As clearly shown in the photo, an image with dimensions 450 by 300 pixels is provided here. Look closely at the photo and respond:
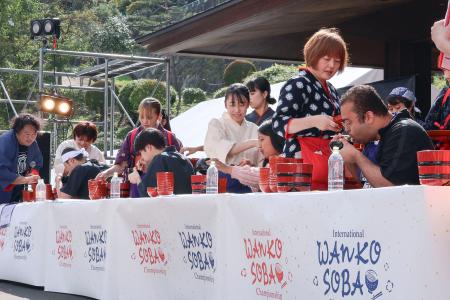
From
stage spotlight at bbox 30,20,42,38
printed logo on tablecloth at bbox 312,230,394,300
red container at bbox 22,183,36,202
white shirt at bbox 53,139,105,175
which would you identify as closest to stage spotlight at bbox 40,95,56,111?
stage spotlight at bbox 30,20,42,38

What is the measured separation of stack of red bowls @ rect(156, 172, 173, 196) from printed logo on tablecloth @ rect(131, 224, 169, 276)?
10.1 inches

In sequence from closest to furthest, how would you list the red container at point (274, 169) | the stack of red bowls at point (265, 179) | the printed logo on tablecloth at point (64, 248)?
the red container at point (274, 169)
the stack of red bowls at point (265, 179)
the printed logo on tablecloth at point (64, 248)

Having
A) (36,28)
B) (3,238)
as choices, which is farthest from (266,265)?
(36,28)

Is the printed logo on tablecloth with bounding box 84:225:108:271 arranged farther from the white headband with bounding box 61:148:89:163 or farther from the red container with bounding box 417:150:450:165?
the red container with bounding box 417:150:450:165

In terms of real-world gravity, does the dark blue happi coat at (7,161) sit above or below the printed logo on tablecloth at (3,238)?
above

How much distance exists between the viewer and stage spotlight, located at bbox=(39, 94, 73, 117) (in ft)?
46.5

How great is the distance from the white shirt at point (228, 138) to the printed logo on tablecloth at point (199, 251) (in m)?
1.72

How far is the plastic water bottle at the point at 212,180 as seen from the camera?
6.18 metres

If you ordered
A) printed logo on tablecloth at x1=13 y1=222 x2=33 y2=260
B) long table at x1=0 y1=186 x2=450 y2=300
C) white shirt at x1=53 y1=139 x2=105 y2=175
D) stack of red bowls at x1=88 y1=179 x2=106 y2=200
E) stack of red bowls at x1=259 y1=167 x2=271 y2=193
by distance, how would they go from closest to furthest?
long table at x1=0 y1=186 x2=450 y2=300, stack of red bowls at x1=259 y1=167 x2=271 y2=193, stack of red bowls at x1=88 y1=179 x2=106 y2=200, printed logo on tablecloth at x1=13 y1=222 x2=33 y2=260, white shirt at x1=53 y1=139 x2=105 y2=175

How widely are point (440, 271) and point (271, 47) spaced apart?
8.49 meters

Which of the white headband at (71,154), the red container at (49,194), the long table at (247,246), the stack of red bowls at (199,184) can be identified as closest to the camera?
the long table at (247,246)

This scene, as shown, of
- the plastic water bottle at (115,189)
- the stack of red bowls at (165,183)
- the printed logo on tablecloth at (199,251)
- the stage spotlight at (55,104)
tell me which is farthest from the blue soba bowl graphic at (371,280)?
the stage spotlight at (55,104)

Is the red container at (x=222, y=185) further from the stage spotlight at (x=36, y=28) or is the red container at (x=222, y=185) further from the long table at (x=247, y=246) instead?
the stage spotlight at (x=36, y=28)

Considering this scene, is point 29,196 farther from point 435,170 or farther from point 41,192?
point 435,170
